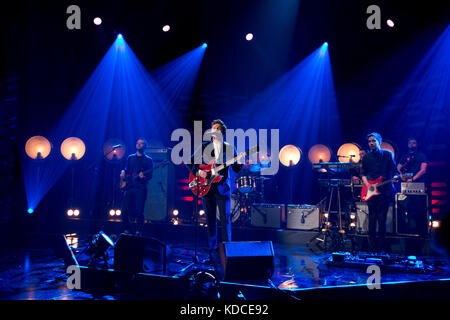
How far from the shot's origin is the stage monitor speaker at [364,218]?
7453 millimetres

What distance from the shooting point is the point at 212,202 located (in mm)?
5574

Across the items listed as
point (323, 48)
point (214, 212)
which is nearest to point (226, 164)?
point (214, 212)

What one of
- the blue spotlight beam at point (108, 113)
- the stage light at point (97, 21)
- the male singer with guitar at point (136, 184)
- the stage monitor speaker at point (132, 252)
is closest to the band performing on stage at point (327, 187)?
the male singer with guitar at point (136, 184)

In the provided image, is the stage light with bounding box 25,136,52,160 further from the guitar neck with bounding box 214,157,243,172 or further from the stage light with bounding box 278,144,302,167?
the guitar neck with bounding box 214,157,243,172

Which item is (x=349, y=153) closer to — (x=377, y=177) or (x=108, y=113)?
(x=377, y=177)

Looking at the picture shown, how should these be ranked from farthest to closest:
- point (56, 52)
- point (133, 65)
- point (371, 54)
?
point (133, 65) < point (56, 52) < point (371, 54)

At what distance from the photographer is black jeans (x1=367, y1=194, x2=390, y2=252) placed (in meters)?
6.20

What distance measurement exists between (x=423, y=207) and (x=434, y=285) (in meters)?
2.99

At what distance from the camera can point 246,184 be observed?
347 inches

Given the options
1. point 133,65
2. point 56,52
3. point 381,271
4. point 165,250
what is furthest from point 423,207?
point 56,52

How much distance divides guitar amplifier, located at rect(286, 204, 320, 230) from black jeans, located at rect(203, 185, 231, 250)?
3052mm

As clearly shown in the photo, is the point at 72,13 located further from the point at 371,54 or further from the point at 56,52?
the point at 371,54

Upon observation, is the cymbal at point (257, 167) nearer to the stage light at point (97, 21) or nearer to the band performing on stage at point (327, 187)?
the band performing on stage at point (327, 187)

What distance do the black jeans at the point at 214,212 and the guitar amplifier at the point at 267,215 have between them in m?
3.07
